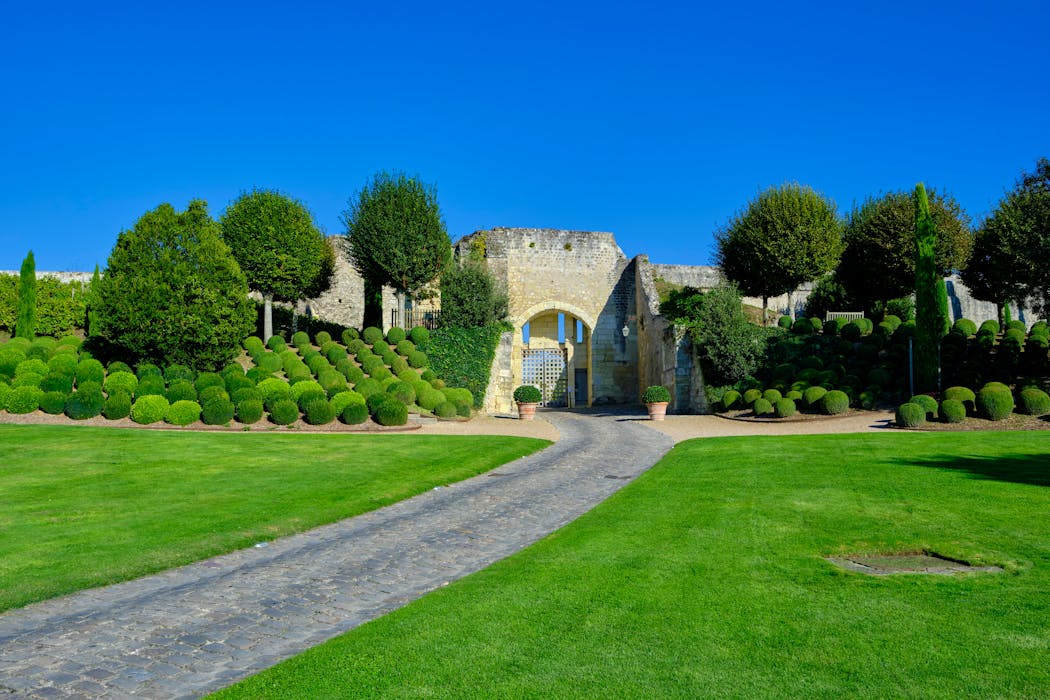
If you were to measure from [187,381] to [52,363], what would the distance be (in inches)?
150

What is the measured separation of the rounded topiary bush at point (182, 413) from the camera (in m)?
18.6

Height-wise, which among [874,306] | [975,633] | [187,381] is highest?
[874,306]

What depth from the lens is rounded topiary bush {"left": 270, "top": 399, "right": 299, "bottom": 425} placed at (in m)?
19.2

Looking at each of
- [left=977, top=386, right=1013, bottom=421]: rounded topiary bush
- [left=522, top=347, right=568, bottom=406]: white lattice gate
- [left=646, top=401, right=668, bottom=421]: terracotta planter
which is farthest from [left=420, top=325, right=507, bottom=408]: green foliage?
[left=977, top=386, right=1013, bottom=421]: rounded topiary bush

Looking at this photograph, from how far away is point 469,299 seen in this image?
28562mm

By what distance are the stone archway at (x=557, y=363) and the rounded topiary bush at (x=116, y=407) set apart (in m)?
Answer: 16.5

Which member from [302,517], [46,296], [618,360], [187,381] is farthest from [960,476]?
[46,296]

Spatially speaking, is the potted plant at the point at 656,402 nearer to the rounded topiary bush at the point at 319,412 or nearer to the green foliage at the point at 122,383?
the rounded topiary bush at the point at 319,412

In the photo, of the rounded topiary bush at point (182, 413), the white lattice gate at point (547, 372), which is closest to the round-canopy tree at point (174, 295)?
the rounded topiary bush at point (182, 413)

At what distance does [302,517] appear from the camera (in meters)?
10.2

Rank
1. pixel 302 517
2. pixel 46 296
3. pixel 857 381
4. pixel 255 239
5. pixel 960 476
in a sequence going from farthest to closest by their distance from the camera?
pixel 46 296 < pixel 255 239 < pixel 857 381 < pixel 960 476 < pixel 302 517

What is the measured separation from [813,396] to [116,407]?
1816 cm

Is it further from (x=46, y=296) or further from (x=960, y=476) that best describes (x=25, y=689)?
(x=46, y=296)

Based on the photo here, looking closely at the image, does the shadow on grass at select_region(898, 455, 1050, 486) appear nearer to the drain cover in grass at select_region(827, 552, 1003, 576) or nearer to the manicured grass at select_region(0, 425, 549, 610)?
the drain cover in grass at select_region(827, 552, 1003, 576)
